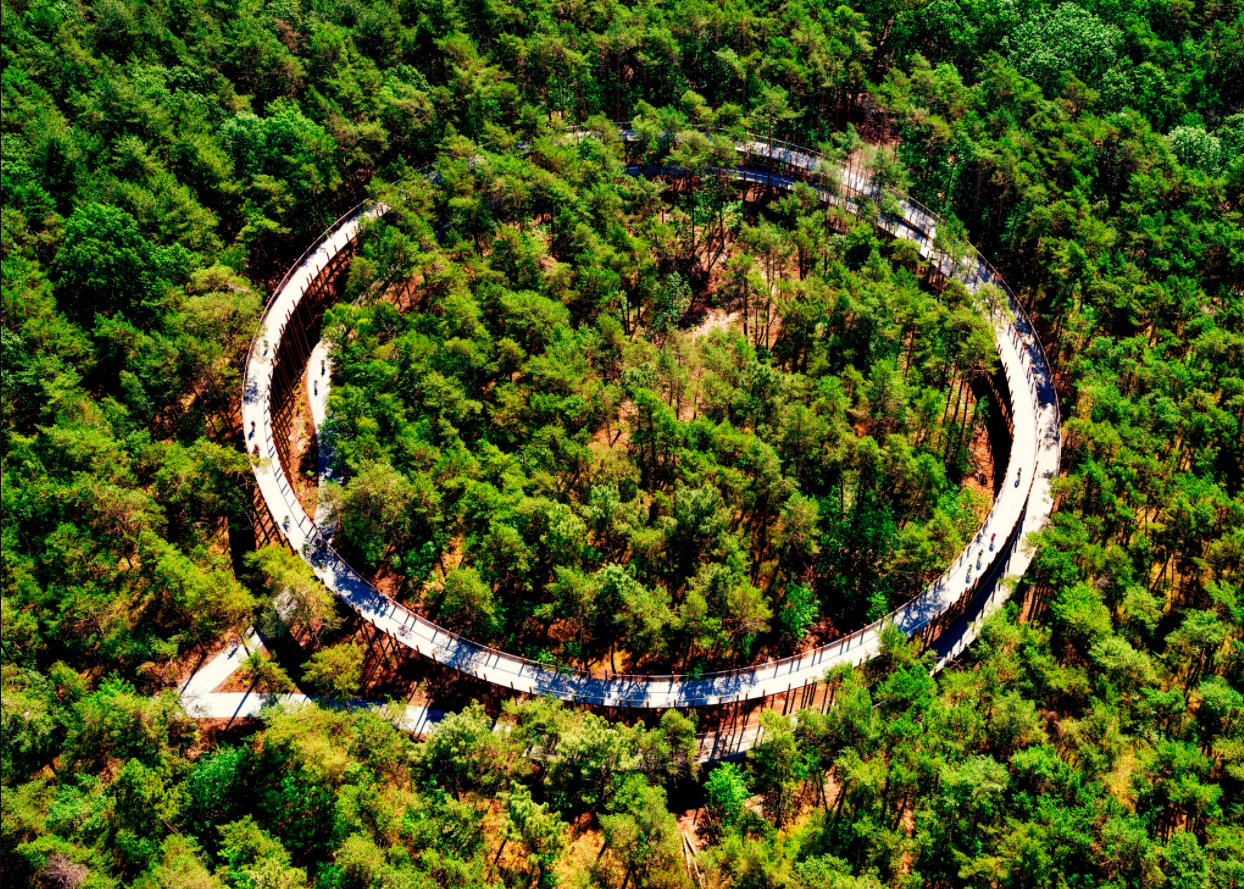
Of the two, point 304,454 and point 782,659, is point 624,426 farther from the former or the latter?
point 304,454

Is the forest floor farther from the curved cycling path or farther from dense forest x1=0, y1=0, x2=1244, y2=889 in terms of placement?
dense forest x1=0, y1=0, x2=1244, y2=889

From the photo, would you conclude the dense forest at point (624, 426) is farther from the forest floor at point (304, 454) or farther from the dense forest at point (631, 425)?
the forest floor at point (304, 454)

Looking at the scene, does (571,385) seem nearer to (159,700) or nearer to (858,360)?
(858,360)

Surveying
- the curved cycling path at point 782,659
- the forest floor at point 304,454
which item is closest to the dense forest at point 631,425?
the curved cycling path at point 782,659

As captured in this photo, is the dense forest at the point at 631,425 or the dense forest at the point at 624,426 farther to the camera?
the dense forest at the point at 631,425

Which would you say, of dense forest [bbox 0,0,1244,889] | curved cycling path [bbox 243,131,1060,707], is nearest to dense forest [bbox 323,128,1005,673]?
dense forest [bbox 0,0,1244,889]

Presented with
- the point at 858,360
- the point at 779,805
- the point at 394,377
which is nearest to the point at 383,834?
the point at 779,805
